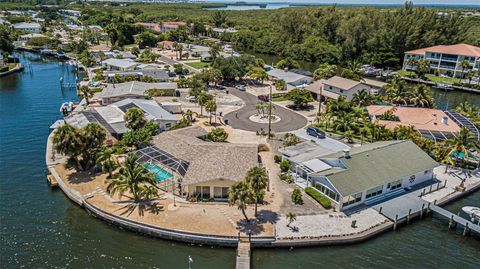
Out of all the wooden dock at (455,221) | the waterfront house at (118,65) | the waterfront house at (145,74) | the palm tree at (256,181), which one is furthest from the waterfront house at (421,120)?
the waterfront house at (118,65)

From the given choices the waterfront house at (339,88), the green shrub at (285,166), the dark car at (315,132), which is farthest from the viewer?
the waterfront house at (339,88)

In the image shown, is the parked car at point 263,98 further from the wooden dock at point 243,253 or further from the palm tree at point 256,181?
the wooden dock at point 243,253

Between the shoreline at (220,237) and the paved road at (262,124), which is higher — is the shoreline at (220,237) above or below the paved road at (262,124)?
below

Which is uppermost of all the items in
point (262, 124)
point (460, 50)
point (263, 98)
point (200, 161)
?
point (460, 50)

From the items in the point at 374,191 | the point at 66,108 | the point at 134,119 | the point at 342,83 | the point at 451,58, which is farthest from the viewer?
the point at 451,58

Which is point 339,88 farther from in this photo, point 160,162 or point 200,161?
point 160,162

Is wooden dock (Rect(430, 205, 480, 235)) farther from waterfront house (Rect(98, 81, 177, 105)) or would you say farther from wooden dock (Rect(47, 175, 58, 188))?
waterfront house (Rect(98, 81, 177, 105))

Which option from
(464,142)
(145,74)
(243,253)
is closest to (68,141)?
(243,253)
